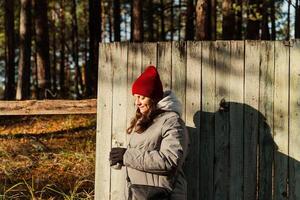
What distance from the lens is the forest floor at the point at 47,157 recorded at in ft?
23.2

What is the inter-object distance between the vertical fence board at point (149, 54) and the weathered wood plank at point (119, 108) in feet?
0.65

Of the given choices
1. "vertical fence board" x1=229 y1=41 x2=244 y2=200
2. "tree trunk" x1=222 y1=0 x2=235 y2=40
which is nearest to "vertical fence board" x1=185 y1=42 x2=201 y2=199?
"vertical fence board" x1=229 y1=41 x2=244 y2=200

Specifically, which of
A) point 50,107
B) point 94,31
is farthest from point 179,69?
point 94,31

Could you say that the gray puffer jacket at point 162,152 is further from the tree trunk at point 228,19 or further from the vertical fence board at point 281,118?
the tree trunk at point 228,19

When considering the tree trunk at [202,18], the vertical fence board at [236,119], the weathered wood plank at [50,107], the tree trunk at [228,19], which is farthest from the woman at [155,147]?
the tree trunk at [228,19]

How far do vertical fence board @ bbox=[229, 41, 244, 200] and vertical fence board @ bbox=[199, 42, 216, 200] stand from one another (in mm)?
179

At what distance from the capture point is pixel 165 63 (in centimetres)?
500

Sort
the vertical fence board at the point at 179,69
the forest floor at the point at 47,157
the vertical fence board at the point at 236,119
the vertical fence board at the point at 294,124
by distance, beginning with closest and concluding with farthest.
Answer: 1. the vertical fence board at the point at 294,124
2. the vertical fence board at the point at 236,119
3. the vertical fence board at the point at 179,69
4. the forest floor at the point at 47,157

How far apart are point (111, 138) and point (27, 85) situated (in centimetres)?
996

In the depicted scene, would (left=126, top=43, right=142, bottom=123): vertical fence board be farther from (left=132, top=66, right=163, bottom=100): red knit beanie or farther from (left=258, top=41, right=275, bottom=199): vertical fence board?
(left=258, top=41, right=275, bottom=199): vertical fence board

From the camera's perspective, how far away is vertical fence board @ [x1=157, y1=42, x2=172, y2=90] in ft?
16.4

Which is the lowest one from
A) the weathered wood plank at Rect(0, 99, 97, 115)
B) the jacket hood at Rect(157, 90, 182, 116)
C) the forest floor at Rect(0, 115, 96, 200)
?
the forest floor at Rect(0, 115, 96, 200)

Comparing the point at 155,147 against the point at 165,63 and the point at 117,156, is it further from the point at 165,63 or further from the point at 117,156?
the point at 165,63

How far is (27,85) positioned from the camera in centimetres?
1455
